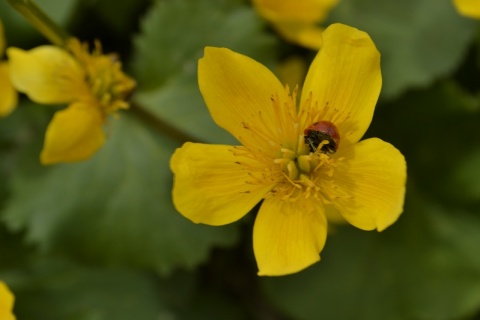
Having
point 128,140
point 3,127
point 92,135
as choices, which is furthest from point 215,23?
point 3,127

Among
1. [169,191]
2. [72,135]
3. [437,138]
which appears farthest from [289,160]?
[437,138]

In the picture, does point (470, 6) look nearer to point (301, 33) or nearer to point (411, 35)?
point (301, 33)

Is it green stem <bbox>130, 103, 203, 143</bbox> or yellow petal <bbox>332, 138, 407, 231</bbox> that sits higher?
yellow petal <bbox>332, 138, 407, 231</bbox>

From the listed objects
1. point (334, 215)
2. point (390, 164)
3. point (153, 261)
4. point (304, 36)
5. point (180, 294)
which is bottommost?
point (180, 294)

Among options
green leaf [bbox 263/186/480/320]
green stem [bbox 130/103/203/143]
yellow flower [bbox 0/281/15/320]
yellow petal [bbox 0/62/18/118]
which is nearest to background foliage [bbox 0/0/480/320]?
green leaf [bbox 263/186/480/320]

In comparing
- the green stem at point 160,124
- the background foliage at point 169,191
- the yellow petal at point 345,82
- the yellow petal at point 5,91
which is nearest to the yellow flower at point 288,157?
the yellow petal at point 345,82

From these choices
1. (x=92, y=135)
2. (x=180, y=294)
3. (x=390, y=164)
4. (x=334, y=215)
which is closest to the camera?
(x=390, y=164)

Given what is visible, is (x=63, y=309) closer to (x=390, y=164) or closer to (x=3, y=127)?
(x=3, y=127)

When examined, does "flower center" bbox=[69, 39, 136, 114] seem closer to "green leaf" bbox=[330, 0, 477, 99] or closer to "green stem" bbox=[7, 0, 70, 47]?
"green stem" bbox=[7, 0, 70, 47]
